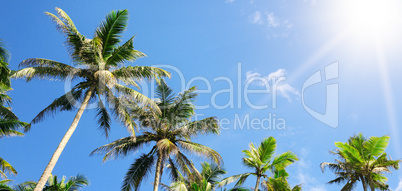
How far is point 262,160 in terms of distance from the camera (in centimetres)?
1783

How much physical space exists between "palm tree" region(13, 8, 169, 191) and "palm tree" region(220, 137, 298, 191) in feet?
25.8

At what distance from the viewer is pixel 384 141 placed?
17.6 m

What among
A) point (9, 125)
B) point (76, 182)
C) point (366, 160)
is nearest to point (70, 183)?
point (76, 182)

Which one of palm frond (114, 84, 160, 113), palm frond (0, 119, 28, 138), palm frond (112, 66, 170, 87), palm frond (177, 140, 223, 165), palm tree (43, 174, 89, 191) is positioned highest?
palm frond (112, 66, 170, 87)

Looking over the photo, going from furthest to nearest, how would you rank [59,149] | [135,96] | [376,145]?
[376,145], [135,96], [59,149]

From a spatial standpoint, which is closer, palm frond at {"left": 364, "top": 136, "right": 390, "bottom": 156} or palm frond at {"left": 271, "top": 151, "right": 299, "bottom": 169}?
palm frond at {"left": 271, "top": 151, "right": 299, "bottom": 169}

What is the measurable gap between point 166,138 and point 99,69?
5.40 m

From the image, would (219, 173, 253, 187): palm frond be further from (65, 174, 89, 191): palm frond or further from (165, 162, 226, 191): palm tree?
(65, 174, 89, 191): palm frond

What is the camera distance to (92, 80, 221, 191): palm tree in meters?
15.4

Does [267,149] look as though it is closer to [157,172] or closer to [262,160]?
[262,160]

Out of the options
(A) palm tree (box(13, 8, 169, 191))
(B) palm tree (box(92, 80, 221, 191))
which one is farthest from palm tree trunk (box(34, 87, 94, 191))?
(B) palm tree (box(92, 80, 221, 191))

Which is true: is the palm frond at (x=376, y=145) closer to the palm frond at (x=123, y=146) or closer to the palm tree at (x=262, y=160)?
the palm tree at (x=262, y=160)

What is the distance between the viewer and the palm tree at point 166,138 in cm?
1544

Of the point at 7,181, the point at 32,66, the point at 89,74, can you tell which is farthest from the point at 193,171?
the point at 7,181
